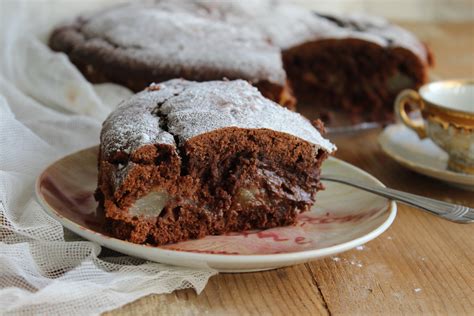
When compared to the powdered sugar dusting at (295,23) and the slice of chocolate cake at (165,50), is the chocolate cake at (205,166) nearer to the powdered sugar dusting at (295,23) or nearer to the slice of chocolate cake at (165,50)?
the slice of chocolate cake at (165,50)

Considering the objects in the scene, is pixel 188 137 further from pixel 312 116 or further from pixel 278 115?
pixel 312 116

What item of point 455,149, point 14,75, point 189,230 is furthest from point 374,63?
point 189,230

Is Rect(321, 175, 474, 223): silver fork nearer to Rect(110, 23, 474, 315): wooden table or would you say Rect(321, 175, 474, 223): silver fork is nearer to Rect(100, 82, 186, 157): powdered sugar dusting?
Rect(110, 23, 474, 315): wooden table

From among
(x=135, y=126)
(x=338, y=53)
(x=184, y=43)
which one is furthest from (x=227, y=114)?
(x=338, y=53)

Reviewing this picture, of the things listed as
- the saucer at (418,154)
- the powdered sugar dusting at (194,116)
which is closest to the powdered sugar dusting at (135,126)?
the powdered sugar dusting at (194,116)

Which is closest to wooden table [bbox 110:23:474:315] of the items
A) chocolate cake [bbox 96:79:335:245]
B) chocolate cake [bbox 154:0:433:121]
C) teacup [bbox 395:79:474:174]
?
chocolate cake [bbox 96:79:335:245]
